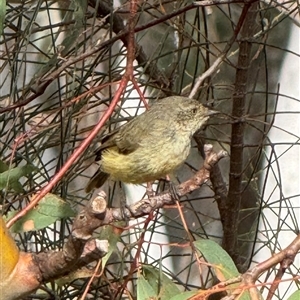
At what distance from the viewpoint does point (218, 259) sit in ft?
2.25

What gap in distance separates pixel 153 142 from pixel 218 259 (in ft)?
1.41

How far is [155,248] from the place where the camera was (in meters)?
1.83

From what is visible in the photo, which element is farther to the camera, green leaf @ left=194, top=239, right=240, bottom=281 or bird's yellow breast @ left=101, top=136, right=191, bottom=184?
bird's yellow breast @ left=101, top=136, right=191, bottom=184

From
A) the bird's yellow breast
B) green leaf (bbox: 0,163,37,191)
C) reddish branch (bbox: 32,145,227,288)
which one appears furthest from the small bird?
reddish branch (bbox: 32,145,227,288)

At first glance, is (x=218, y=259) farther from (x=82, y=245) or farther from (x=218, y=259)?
(x=82, y=245)

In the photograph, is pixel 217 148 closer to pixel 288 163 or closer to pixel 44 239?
pixel 288 163

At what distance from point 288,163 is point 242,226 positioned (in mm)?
231

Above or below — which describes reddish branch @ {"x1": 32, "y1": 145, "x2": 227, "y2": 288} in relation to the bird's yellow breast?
below

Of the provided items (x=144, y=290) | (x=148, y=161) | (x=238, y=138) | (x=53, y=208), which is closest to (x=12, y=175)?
(x=53, y=208)

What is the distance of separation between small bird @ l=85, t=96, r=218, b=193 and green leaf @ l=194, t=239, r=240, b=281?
0.34 metres

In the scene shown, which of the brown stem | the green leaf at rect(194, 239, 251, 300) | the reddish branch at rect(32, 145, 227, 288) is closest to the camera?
the reddish branch at rect(32, 145, 227, 288)

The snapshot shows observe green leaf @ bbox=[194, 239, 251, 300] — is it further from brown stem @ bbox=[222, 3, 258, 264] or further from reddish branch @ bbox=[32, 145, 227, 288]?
brown stem @ bbox=[222, 3, 258, 264]

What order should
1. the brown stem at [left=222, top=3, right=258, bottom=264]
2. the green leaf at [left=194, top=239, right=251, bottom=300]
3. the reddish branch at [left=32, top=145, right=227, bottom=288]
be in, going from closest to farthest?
the reddish branch at [left=32, top=145, right=227, bottom=288] < the green leaf at [left=194, top=239, right=251, bottom=300] < the brown stem at [left=222, top=3, right=258, bottom=264]

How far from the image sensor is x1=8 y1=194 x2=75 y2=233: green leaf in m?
0.69
